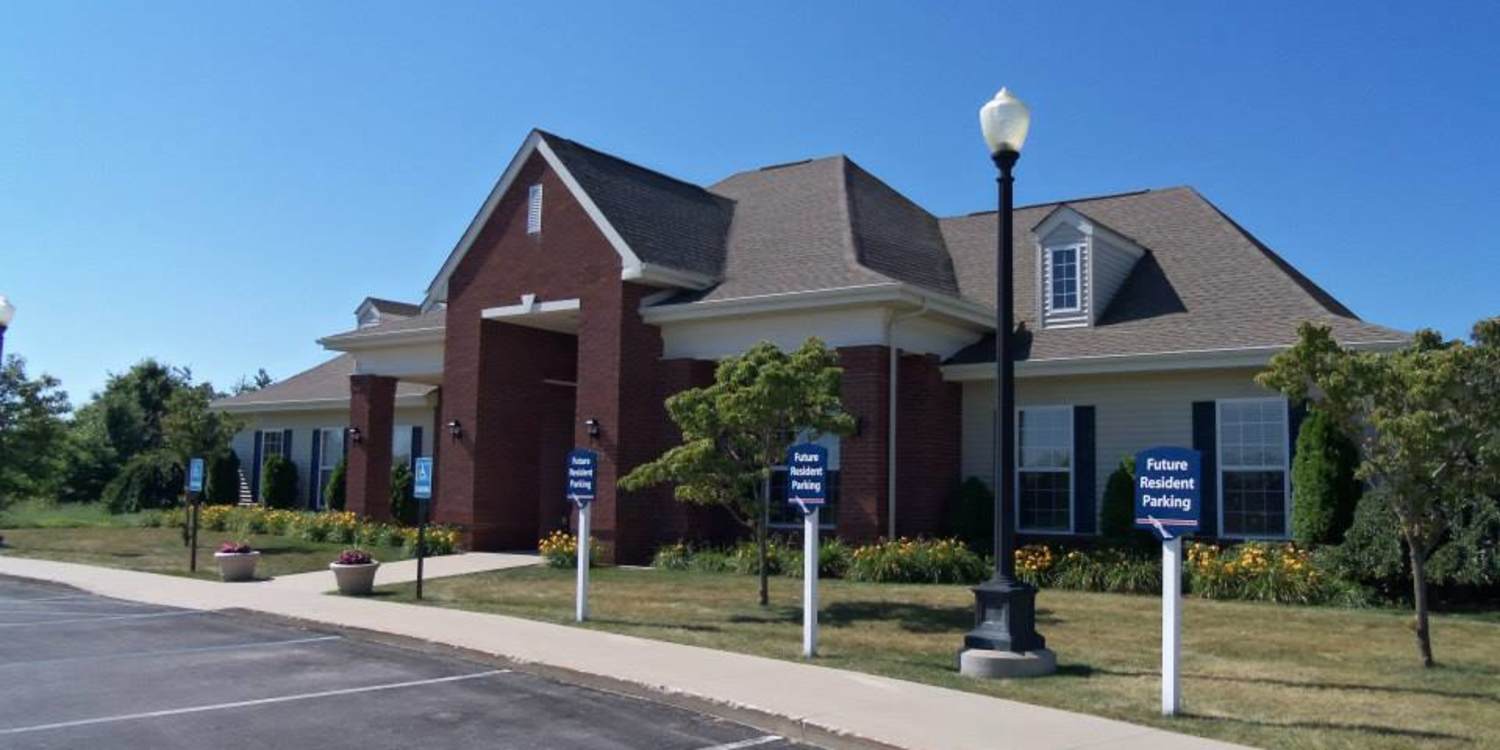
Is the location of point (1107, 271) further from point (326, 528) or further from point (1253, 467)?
point (326, 528)

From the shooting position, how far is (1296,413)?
18859mm

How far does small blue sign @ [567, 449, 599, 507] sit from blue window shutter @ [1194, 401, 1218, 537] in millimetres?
9790

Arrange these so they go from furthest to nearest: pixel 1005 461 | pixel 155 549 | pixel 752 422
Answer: pixel 155 549 < pixel 752 422 < pixel 1005 461

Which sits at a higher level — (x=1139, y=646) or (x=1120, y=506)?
(x=1120, y=506)

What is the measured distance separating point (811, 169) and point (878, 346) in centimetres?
771

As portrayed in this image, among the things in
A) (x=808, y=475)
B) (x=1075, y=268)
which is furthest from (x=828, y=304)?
(x=808, y=475)

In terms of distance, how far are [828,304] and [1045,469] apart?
4824 mm

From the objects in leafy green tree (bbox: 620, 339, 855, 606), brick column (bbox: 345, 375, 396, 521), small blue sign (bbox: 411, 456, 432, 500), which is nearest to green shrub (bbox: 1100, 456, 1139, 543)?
leafy green tree (bbox: 620, 339, 855, 606)

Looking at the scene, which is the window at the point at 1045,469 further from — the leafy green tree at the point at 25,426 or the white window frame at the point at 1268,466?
the leafy green tree at the point at 25,426

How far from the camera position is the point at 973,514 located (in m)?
20.9

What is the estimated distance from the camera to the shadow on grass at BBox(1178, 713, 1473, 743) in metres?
8.89

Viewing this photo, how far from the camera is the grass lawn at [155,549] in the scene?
23.2m

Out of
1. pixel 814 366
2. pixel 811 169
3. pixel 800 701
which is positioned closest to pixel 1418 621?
pixel 800 701

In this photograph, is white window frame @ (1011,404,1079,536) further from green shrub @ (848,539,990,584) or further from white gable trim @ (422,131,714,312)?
white gable trim @ (422,131,714,312)
